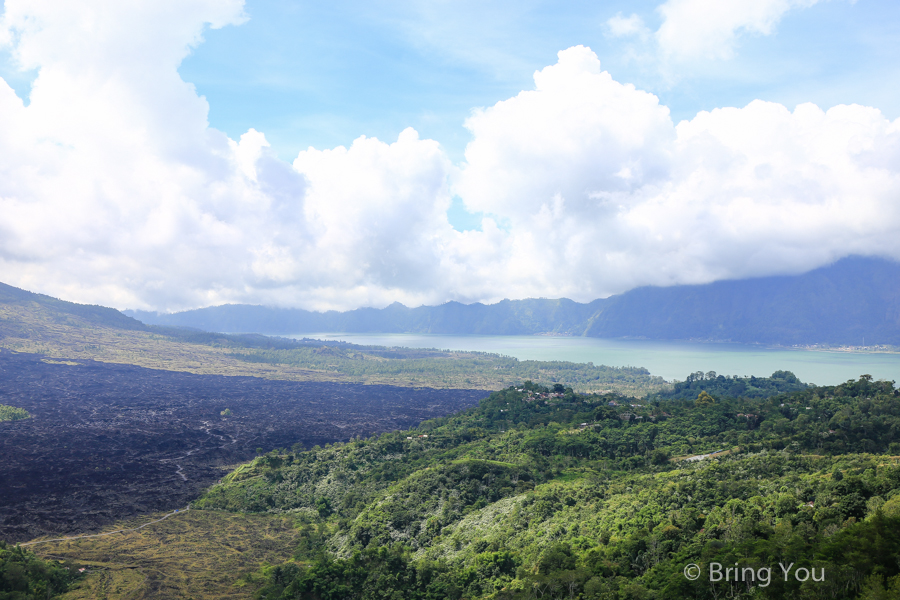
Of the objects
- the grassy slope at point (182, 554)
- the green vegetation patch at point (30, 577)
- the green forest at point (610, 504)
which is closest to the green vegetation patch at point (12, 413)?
the green forest at point (610, 504)

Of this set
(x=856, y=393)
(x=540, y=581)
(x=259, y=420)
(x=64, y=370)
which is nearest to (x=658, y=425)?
(x=856, y=393)

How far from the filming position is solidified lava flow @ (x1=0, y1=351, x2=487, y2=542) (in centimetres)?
5545

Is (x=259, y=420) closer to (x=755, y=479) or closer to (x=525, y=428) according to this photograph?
(x=525, y=428)

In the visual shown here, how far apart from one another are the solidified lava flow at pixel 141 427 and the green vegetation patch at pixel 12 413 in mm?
2644

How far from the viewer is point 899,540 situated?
19688mm

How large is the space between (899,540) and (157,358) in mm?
210876

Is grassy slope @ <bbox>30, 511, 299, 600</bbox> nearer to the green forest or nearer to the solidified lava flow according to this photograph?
the green forest

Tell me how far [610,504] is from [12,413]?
368 feet

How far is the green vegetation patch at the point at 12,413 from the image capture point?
93144 millimetres

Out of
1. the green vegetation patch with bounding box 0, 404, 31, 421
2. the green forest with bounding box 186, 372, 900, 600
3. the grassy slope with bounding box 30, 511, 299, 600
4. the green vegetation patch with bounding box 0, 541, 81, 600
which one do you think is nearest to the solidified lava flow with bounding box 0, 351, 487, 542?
the green vegetation patch with bounding box 0, 404, 31, 421

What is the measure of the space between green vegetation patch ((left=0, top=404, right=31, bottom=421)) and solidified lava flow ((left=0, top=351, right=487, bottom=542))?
104 inches

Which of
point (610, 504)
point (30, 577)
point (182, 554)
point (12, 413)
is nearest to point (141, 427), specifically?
point (12, 413)

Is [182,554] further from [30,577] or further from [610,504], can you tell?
[610,504]

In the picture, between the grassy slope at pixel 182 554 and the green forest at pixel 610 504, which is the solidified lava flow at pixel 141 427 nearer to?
the grassy slope at pixel 182 554
